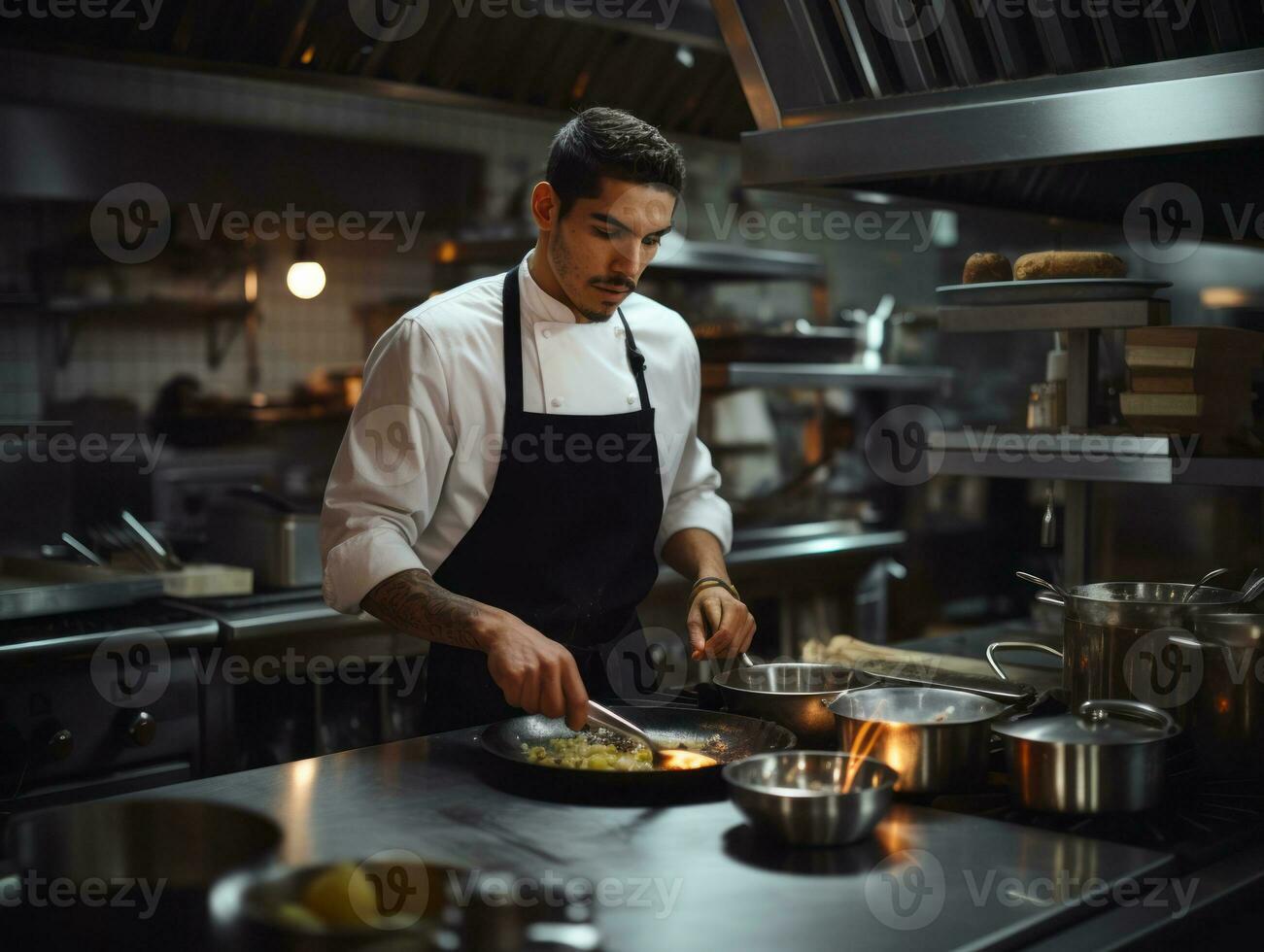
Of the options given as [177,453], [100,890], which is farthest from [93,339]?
[100,890]

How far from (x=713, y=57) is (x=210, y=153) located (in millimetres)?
1582

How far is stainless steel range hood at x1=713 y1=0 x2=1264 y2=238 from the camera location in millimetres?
1755

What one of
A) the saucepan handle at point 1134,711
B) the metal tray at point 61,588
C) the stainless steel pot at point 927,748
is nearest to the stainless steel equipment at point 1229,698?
the saucepan handle at point 1134,711

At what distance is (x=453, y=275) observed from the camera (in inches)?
173

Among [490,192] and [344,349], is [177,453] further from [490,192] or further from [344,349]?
[490,192]

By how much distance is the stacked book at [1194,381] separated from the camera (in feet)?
7.28

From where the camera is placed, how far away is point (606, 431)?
2.24 metres

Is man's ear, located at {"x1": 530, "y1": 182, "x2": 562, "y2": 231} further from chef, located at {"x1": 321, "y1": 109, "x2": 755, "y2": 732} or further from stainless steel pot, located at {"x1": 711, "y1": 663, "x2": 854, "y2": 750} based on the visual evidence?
stainless steel pot, located at {"x1": 711, "y1": 663, "x2": 854, "y2": 750}

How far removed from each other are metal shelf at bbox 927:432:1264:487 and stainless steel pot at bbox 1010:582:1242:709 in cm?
32

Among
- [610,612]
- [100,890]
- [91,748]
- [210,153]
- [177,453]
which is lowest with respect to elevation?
[91,748]

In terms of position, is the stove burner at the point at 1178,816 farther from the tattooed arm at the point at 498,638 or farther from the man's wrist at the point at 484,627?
the man's wrist at the point at 484,627

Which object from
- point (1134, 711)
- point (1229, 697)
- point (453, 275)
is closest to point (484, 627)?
point (1134, 711)

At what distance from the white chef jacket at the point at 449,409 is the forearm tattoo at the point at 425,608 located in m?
0.02

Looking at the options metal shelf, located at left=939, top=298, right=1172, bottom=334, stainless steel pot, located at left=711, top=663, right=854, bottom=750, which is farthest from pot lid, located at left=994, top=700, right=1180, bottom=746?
metal shelf, located at left=939, top=298, right=1172, bottom=334
